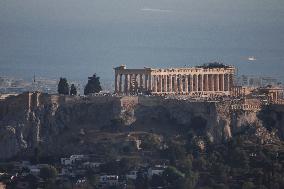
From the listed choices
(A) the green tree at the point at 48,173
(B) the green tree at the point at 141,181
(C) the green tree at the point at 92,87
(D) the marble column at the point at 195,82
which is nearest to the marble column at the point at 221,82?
(D) the marble column at the point at 195,82

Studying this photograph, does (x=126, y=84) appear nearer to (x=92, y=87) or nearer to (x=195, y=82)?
(x=92, y=87)

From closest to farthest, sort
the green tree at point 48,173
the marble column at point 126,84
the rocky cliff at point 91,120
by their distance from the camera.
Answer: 1. the green tree at point 48,173
2. the rocky cliff at point 91,120
3. the marble column at point 126,84

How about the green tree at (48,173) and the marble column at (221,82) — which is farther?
the marble column at (221,82)

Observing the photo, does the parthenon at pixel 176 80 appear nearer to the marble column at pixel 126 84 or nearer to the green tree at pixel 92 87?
the marble column at pixel 126 84

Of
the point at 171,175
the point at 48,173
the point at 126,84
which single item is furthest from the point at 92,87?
the point at 171,175

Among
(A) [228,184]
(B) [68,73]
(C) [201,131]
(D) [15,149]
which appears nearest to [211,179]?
(A) [228,184]

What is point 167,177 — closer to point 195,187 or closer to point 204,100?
point 195,187

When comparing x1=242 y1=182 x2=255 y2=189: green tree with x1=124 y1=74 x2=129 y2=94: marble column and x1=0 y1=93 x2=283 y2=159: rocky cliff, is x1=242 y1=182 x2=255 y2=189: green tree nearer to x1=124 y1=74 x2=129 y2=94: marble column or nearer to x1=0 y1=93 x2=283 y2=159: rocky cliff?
x1=0 y1=93 x2=283 y2=159: rocky cliff

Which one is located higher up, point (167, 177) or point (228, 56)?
point (228, 56)
